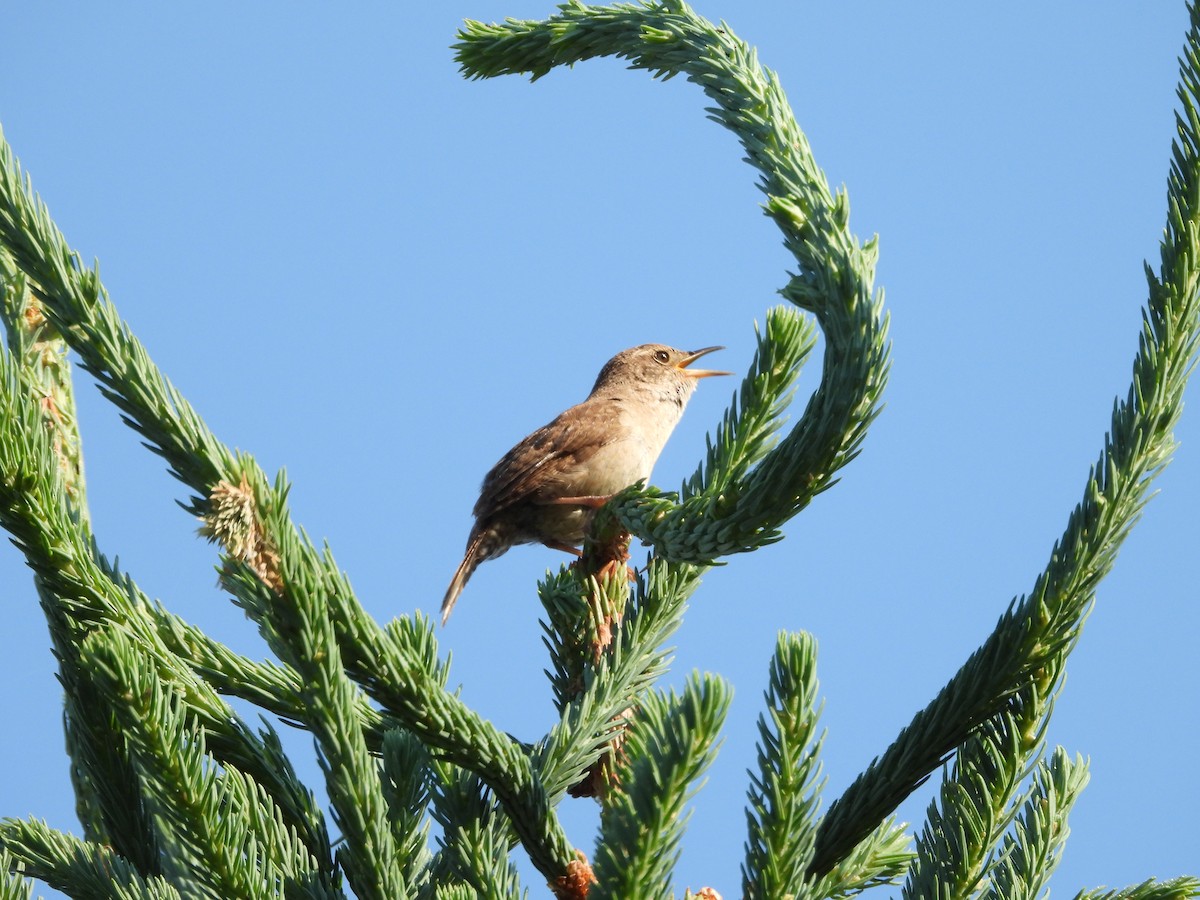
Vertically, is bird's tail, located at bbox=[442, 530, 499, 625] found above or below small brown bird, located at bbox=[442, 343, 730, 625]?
below

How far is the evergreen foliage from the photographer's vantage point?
5.27ft

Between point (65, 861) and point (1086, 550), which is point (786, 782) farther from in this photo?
point (65, 861)

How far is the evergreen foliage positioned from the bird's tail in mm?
3827

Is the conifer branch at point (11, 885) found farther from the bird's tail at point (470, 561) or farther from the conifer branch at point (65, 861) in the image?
the bird's tail at point (470, 561)

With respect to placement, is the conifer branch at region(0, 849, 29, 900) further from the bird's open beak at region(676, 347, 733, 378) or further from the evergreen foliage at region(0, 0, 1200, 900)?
the bird's open beak at region(676, 347, 733, 378)

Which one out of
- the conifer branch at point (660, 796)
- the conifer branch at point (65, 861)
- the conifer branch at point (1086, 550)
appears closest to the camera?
the conifer branch at point (660, 796)

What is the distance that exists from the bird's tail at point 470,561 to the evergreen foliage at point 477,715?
3.83 m

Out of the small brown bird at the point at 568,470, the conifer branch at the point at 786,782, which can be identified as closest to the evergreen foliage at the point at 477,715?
the conifer branch at the point at 786,782

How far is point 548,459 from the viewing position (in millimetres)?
6156

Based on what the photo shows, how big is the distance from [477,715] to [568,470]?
13.8 ft

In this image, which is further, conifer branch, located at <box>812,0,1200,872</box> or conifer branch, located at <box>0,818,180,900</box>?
conifer branch, located at <box>812,0,1200,872</box>

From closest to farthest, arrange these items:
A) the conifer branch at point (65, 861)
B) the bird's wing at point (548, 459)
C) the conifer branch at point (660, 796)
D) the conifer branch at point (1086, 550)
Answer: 1. the conifer branch at point (660, 796)
2. the conifer branch at point (65, 861)
3. the conifer branch at point (1086, 550)
4. the bird's wing at point (548, 459)

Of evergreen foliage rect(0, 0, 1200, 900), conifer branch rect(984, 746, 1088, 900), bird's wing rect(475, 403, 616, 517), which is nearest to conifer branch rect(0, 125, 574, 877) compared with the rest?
evergreen foliage rect(0, 0, 1200, 900)

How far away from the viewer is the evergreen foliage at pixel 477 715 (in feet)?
5.27
